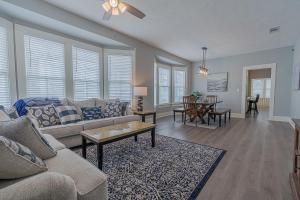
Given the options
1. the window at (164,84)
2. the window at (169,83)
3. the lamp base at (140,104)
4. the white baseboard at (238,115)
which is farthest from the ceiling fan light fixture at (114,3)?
the white baseboard at (238,115)

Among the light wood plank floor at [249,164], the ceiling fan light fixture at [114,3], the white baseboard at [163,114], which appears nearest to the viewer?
the light wood plank floor at [249,164]

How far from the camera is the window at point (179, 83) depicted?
23.0 feet

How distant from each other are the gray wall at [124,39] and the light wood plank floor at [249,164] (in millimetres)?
1957

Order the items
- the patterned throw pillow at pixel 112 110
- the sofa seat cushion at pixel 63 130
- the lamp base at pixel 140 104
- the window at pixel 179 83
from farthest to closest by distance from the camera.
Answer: the window at pixel 179 83 < the lamp base at pixel 140 104 < the patterned throw pillow at pixel 112 110 < the sofa seat cushion at pixel 63 130

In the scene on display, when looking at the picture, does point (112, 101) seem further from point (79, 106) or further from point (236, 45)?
point (236, 45)

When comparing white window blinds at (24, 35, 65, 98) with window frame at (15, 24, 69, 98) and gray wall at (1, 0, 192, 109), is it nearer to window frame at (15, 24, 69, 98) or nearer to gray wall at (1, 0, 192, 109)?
window frame at (15, 24, 69, 98)

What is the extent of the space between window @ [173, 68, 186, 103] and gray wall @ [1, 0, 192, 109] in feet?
1.91

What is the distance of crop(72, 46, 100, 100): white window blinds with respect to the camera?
3717 mm

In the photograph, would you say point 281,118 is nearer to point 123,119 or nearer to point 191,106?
point 191,106

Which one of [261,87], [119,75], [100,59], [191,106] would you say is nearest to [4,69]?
[100,59]

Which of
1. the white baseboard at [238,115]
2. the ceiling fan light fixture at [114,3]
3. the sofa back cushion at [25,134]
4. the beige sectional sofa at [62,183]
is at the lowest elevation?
the white baseboard at [238,115]

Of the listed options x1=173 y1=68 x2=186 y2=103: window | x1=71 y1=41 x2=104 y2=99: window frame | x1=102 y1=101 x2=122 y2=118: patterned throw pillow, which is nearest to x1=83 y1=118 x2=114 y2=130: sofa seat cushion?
x1=102 y1=101 x2=122 y2=118: patterned throw pillow

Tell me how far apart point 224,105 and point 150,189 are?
600 cm

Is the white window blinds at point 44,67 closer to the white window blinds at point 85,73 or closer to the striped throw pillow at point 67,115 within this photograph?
the white window blinds at point 85,73
